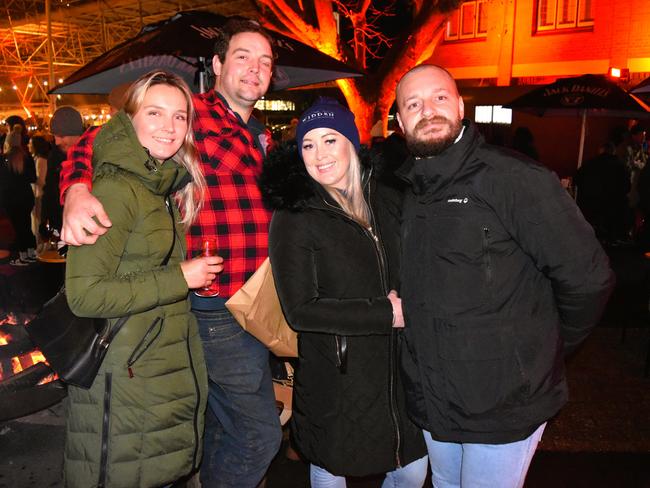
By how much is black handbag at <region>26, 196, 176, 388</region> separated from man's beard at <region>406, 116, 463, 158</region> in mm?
1214

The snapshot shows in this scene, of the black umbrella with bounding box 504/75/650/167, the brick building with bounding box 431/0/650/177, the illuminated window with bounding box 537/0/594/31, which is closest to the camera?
the black umbrella with bounding box 504/75/650/167

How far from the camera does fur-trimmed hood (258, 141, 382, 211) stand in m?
2.70

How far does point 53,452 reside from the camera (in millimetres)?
4367

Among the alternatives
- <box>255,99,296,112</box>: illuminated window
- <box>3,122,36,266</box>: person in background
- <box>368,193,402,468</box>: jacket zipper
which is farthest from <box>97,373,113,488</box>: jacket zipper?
<box>255,99,296,112</box>: illuminated window

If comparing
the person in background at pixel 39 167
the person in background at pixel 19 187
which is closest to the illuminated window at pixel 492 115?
the person in background at pixel 39 167

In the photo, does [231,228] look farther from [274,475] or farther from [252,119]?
[274,475]

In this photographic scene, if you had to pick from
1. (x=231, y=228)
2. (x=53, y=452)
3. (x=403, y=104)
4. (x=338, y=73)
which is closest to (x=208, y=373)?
(x=231, y=228)

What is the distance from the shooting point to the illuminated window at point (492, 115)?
1773 cm

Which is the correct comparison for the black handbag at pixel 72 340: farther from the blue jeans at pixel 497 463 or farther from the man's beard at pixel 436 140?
the blue jeans at pixel 497 463

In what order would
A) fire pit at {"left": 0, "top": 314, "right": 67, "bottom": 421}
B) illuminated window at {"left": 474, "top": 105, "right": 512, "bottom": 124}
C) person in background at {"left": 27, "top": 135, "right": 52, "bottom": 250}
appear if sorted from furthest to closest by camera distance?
illuminated window at {"left": 474, "top": 105, "right": 512, "bottom": 124}, person in background at {"left": 27, "top": 135, "right": 52, "bottom": 250}, fire pit at {"left": 0, "top": 314, "right": 67, "bottom": 421}

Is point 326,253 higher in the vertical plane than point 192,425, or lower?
higher

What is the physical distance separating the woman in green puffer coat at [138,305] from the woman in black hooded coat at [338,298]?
16.9 inches

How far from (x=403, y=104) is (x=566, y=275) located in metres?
1.03

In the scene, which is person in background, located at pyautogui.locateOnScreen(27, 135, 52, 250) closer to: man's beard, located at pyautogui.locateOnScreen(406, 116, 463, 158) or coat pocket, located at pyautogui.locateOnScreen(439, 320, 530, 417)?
man's beard, located at pyautogui.locateOnScreen(406, 116, 463, 158)
